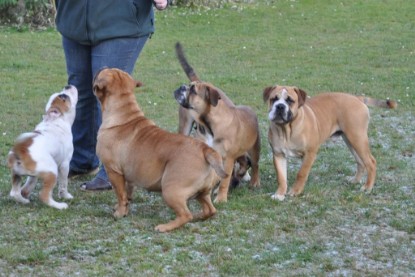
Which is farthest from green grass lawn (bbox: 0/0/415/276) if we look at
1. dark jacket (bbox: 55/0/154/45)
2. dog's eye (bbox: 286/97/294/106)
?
dark jacket (bbox: 55/0/154/45)

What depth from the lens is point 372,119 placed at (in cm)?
1248

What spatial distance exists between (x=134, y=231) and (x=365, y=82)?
29.2 ft

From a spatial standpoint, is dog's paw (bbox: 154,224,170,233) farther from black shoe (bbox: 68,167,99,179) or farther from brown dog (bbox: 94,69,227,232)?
black shoe (bbox: 68,167,99,179)

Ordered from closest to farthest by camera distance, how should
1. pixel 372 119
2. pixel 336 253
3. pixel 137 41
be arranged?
1. pixel 336 253
2. pixel 137 41
3. pixel 372 119

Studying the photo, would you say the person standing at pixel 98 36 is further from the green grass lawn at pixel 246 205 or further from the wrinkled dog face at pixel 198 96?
the green grass lawn at pixel 246 205

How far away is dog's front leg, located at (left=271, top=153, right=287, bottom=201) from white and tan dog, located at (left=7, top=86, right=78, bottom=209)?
81.4 inches

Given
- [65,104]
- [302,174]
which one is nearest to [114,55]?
[65,104]

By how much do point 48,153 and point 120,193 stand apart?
31.6 inches

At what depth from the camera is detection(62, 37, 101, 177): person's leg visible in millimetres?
8898

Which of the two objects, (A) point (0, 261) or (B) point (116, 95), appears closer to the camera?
(A) point (0, 261)

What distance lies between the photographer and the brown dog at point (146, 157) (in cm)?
728

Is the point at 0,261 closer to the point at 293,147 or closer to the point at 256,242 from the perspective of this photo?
the point at 256,242

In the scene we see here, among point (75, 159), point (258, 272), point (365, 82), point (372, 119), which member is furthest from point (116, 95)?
point (365, 82)

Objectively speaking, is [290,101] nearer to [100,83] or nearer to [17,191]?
[100,83]
